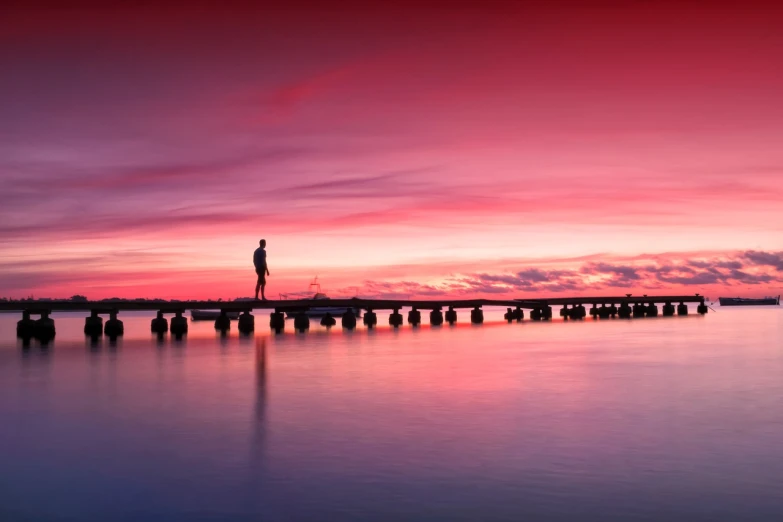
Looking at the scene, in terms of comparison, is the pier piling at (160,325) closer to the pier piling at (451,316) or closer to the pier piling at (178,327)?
the pier piling at (178,327)

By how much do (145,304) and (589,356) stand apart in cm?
2311

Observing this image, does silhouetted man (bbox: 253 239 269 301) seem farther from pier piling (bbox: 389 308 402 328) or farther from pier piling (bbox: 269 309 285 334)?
pier piling (bbox: 389 308 402 328)

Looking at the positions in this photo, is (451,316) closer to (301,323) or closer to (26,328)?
(301,323)

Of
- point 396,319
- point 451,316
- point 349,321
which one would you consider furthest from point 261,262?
point 451,316

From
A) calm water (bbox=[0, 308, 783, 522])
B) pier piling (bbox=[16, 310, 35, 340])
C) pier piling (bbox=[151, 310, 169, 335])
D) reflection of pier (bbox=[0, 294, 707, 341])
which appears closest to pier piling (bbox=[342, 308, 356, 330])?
reflection of pier (bbox=[0, 294, 707, 341])

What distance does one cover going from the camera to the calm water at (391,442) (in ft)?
30.3

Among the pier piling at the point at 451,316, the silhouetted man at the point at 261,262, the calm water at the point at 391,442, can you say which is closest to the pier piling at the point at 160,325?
the silhouetted man at the point at 261,262

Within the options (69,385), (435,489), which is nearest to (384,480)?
(435,489)

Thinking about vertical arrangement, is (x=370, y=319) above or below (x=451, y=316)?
above

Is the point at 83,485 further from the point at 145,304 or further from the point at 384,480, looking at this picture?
the point at 145,304

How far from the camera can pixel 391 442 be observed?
520 inches

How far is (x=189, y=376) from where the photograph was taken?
24.2 metres

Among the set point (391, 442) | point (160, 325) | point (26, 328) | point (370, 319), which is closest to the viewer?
point (391, 442)

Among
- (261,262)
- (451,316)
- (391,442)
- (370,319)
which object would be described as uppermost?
(261,262)
